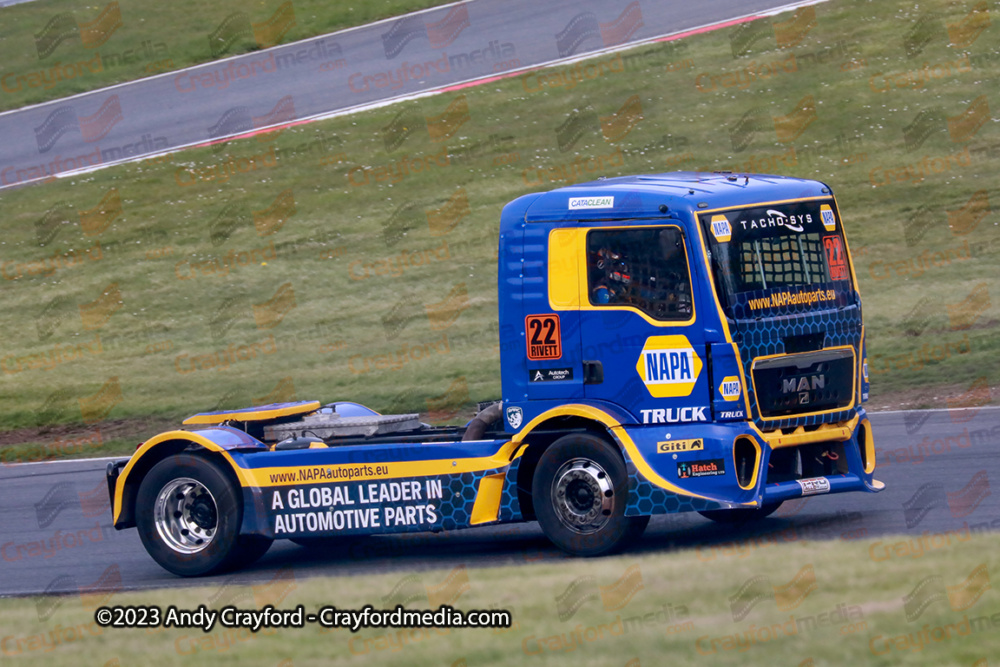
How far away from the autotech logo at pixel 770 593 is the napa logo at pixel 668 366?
6.57 feet

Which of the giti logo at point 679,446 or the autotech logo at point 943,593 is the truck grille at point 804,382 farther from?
the autotech logo at point 943,593

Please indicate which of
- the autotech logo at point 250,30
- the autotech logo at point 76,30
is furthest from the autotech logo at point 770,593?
the autotech logo at point 76,30

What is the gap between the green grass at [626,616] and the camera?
646 cm

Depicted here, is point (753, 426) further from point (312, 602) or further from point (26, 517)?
point (26, 517)

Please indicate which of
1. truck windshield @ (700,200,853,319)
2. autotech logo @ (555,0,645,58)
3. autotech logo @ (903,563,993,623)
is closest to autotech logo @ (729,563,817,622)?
autotech logo @ (903,563,993,623)

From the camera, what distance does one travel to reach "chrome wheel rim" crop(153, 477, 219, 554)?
10.7 metres

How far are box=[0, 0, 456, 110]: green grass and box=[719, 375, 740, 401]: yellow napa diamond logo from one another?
967 inches

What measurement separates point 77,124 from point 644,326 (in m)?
23.1

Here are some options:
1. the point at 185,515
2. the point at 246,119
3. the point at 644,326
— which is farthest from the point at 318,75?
the point at 644,326

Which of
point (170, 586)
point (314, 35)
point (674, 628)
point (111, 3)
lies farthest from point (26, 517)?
point (111, 3)

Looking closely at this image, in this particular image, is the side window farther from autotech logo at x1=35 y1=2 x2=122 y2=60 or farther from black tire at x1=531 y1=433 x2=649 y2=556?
autotech logo at x1=35 y1=2 x2=122 y2=60

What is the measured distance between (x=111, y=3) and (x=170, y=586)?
27.0 metres

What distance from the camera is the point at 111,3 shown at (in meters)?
33.9

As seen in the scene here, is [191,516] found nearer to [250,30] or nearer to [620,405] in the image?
[620,405]
